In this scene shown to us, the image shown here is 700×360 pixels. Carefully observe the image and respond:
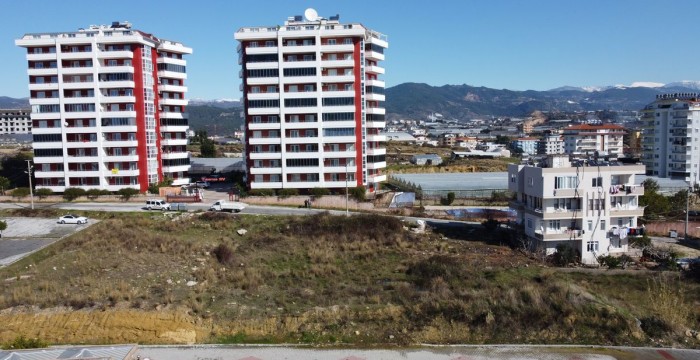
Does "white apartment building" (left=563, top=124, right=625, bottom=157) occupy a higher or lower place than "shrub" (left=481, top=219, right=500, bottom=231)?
higher

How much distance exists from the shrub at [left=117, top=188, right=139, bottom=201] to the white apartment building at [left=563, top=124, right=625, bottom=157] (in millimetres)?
110366

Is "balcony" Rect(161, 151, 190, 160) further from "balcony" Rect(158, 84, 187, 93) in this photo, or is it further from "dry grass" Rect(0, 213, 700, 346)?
"dry grass" Rect(0, 213, 700, 346)

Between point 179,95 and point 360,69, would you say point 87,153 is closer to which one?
point 179,95

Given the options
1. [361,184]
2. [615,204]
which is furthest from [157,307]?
[361,184]

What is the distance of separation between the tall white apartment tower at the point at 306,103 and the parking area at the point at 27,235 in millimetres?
21951

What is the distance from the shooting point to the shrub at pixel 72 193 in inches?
2351

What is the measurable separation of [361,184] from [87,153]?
32.1 m

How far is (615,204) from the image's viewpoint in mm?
41219

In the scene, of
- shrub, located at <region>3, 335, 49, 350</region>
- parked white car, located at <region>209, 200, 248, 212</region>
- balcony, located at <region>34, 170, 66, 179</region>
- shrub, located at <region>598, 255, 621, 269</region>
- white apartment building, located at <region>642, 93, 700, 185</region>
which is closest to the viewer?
shrub, located at <region>3, 335, 49, 350</region>

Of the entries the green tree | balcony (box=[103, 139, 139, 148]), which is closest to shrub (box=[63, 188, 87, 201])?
balcony (box=[103, 139, 139, 148])

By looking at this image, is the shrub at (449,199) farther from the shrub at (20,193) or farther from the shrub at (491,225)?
the shrub at (20,193)

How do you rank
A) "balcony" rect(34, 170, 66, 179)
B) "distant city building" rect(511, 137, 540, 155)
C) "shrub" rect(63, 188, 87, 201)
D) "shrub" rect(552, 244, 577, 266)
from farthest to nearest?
"distant city building" rect(511, 137, 540, 155) → "balcony" rect(34, 170, 66, 179) → "shrub" rect(63, 188, 87, 201) → "shrub" rect(552, 244, 577, 266)

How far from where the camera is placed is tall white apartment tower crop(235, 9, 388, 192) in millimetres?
61156

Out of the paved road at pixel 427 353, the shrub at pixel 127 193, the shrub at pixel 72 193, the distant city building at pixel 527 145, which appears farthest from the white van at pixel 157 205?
the distant city building at pixel 527 145
